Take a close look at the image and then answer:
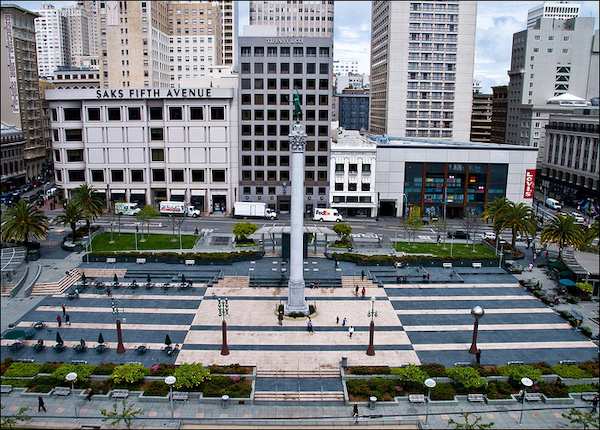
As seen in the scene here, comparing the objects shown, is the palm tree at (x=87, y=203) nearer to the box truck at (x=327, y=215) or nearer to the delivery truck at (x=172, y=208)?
the delivery truck at (x=172, y=208)

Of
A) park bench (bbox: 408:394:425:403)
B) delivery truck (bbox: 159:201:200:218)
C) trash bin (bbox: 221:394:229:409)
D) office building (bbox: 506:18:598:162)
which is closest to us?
trash bin (bbox: 221:394:229:409)

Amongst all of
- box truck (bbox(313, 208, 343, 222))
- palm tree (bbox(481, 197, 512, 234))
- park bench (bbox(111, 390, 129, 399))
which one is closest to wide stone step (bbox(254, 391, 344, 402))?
park bench (bbox(111, 390, 129, 399))

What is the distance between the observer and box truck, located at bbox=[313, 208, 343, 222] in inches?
3681

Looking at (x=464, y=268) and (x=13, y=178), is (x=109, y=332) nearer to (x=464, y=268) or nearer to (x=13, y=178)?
(x=464, y=268)

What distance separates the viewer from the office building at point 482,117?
17950cm

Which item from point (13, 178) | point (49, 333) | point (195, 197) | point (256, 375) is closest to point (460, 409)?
point (256, 375)

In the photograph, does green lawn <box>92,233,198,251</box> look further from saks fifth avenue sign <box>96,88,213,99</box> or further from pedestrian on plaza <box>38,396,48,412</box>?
pedestrian on plaza <box>38,396,48,412</box>

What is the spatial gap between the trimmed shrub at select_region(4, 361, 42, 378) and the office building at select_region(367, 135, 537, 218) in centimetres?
6960

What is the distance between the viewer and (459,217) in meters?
98.8

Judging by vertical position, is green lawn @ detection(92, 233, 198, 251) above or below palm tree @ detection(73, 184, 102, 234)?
below

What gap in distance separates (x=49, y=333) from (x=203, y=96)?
57774 mm

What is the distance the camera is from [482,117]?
593ft

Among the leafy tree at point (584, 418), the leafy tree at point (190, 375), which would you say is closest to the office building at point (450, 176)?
the leafy tree at point (584, 418)

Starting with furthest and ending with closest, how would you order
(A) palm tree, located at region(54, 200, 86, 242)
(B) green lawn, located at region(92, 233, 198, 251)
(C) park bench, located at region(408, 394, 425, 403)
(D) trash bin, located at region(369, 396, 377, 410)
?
(B) green lawn, located at region(92, 233, 198, 251) < (A) palm tree, located at region(54, 200, 86, 242) < (C) park bench, located at region(408, 394, 425, 403) < (D) trash bin, located at region(369, 396, 377, 410)
